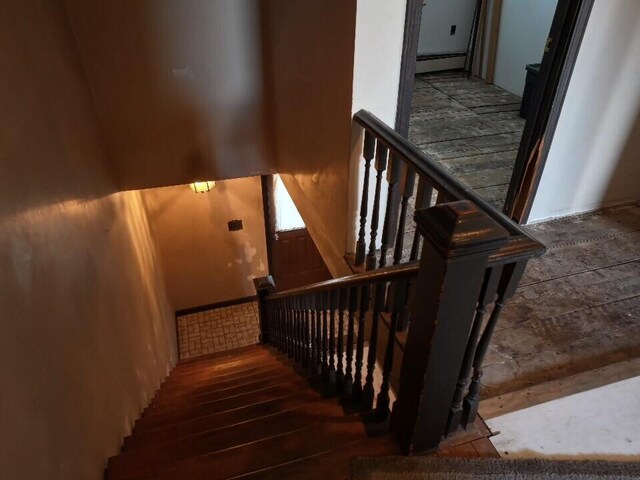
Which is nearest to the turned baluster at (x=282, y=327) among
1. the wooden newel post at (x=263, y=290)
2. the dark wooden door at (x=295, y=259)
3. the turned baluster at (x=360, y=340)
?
the wooden newel post at (x=263, y=290)

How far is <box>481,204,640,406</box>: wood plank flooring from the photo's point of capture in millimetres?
1753

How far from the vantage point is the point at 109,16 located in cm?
286

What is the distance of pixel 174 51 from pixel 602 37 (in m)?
2.53

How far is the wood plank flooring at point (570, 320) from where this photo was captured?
5.75ft

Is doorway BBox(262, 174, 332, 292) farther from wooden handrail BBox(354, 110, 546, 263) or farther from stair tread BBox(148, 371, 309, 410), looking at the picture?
wooden handrail BBox(354, 110, 546, 263)

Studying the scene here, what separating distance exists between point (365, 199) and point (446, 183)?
0.77 meters

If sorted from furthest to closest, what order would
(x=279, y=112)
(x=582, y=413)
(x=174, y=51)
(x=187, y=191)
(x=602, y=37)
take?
(x=187, y=191) → (x=279, y=112) → (x=174, y=51) → (x=602, y=37) → (x=582, y=413)

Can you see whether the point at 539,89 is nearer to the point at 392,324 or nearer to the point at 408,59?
the point at 408,59

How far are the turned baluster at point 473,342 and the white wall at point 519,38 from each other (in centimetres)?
405

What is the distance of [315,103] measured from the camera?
8.38 ft

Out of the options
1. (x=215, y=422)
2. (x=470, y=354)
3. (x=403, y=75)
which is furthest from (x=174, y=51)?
(x=470, y=354)

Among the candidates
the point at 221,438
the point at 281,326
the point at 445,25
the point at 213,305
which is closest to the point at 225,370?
the point at 281,326

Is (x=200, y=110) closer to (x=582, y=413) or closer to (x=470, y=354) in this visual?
(x=470, y=354)

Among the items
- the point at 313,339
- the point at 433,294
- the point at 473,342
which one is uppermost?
the point at 433,294
